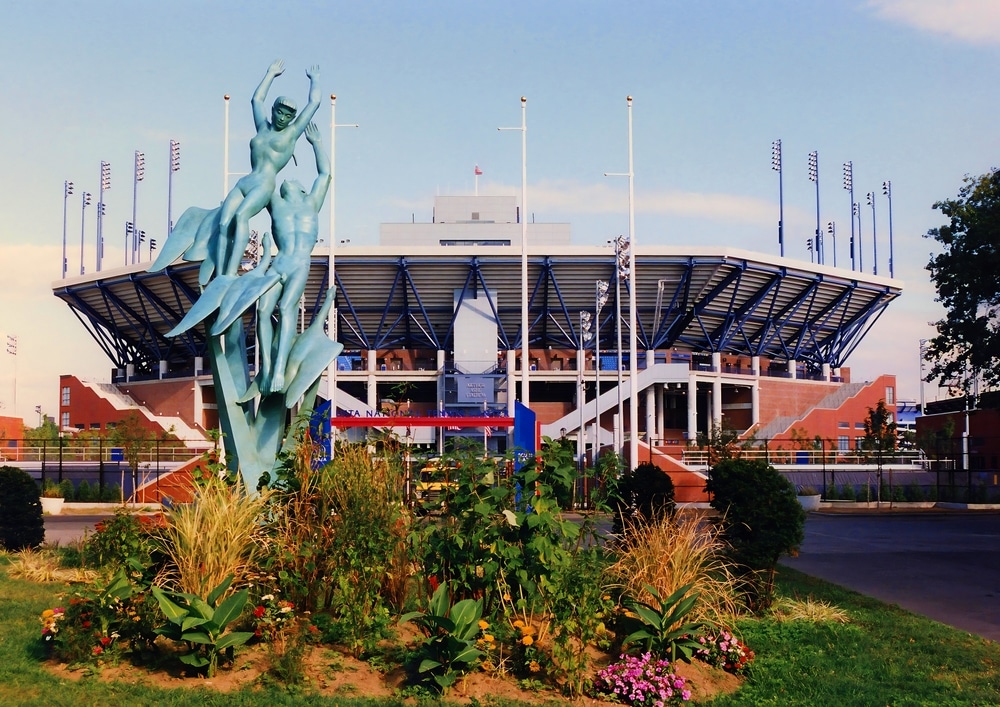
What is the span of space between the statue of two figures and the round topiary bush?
3660 millimetres

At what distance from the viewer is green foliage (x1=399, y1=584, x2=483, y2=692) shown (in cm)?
877

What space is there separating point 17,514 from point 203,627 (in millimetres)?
10596

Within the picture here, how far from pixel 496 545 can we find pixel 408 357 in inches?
2437

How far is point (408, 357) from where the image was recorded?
7119 cm

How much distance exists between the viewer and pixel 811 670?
32.6ft

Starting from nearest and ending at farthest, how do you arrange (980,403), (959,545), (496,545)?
(496,545) < (959,545) < (980,403)

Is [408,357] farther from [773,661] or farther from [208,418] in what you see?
[773,661]

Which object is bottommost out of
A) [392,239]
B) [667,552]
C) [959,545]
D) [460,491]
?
[959,545]

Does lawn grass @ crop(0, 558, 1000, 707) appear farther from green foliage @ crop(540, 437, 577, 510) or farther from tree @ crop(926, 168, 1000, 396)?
tree @ crop(926, 168, 1000, 396)

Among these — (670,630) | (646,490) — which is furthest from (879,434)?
Result: (670,630)

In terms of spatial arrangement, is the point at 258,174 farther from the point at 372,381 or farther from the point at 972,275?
the point at 372,381

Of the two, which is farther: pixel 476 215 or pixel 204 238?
pixel 476 215

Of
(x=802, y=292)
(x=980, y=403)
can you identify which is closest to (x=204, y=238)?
(x=980, y=403)

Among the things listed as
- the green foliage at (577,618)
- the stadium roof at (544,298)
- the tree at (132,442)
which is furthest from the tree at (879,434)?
the green foliage at (577,618)
